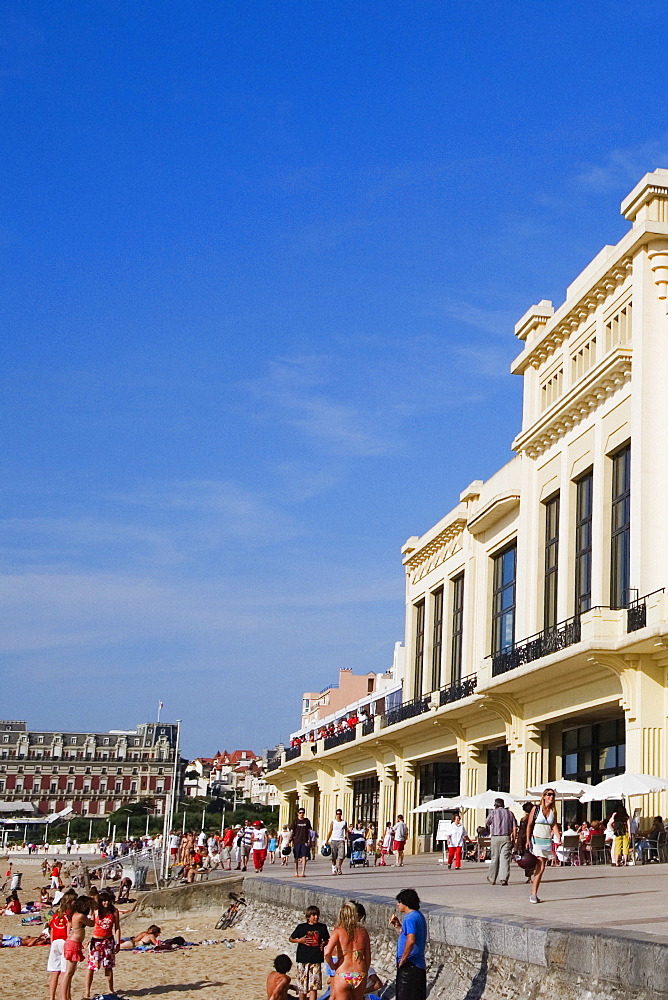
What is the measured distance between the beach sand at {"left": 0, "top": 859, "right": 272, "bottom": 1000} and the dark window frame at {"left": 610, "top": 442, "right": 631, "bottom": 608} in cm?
1116

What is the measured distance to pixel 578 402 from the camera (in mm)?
28547

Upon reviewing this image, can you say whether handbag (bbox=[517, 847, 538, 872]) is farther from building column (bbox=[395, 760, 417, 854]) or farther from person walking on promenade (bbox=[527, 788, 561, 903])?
building column (bbox=[395, 760, 417, 854])

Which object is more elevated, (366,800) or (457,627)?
(457,627)

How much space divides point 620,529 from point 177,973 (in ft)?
45.7

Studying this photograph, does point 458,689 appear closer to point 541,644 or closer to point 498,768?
point 498,768

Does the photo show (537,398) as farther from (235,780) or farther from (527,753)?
(235,780)

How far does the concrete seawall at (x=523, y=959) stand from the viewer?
8.41m

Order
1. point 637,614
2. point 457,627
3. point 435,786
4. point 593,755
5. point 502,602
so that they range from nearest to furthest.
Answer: point 637,614 → point 593,755 → point 502,602 → point 457,627 → point 435,786

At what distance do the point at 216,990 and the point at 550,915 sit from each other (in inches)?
220

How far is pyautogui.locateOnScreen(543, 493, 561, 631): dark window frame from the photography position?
29797mm

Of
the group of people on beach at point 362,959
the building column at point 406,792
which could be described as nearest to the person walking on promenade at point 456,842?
the group of people on beach at point 362,959

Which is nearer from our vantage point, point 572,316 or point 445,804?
point 572,316

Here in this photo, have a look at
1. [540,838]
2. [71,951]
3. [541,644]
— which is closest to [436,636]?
[541,644]

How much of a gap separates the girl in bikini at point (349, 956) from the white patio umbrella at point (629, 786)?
11832mm
